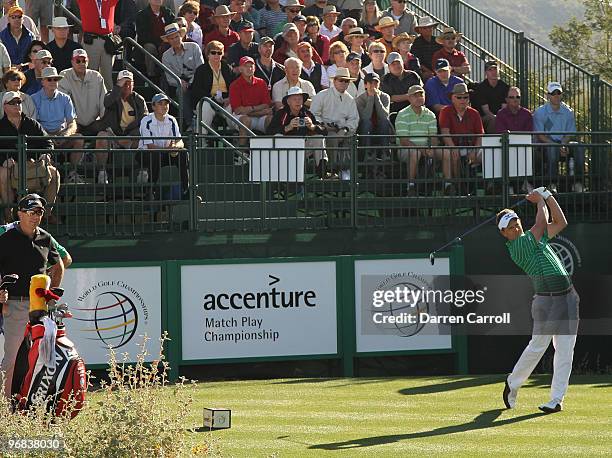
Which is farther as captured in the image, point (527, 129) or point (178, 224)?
point (527, 129)

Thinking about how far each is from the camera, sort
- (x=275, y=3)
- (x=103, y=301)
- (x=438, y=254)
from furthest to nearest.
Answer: (x=275, y=3) → (x=438, y=254) → (x=103, y=301)

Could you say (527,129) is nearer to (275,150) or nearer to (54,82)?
(275,150)

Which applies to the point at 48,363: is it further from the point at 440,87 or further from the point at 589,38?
the point at 589,38

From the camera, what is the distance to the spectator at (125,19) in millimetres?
20578

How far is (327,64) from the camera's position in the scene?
69.9 feet

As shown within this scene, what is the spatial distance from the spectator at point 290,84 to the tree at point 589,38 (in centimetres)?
2930

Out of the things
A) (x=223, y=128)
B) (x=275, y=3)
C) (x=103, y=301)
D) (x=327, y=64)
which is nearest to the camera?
(x=103, y=301)

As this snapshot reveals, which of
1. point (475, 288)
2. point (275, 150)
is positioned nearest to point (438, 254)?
point (475, 288)

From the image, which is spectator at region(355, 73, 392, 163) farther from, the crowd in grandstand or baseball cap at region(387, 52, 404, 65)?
→ baseball cap at region(387, 52, 404, 65)

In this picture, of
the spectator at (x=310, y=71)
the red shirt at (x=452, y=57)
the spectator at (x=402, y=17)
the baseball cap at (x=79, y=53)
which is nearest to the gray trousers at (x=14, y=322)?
the baseball cap at (x=79, y=53)

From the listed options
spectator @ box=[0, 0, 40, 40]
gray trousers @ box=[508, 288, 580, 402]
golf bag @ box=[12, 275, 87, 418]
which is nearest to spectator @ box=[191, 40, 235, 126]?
spectator @ box=[0, 0, 40, 40]

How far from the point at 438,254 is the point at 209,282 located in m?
2.89

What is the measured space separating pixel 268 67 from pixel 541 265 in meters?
7.15

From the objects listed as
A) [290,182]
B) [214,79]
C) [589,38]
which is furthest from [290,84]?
[589,38]
